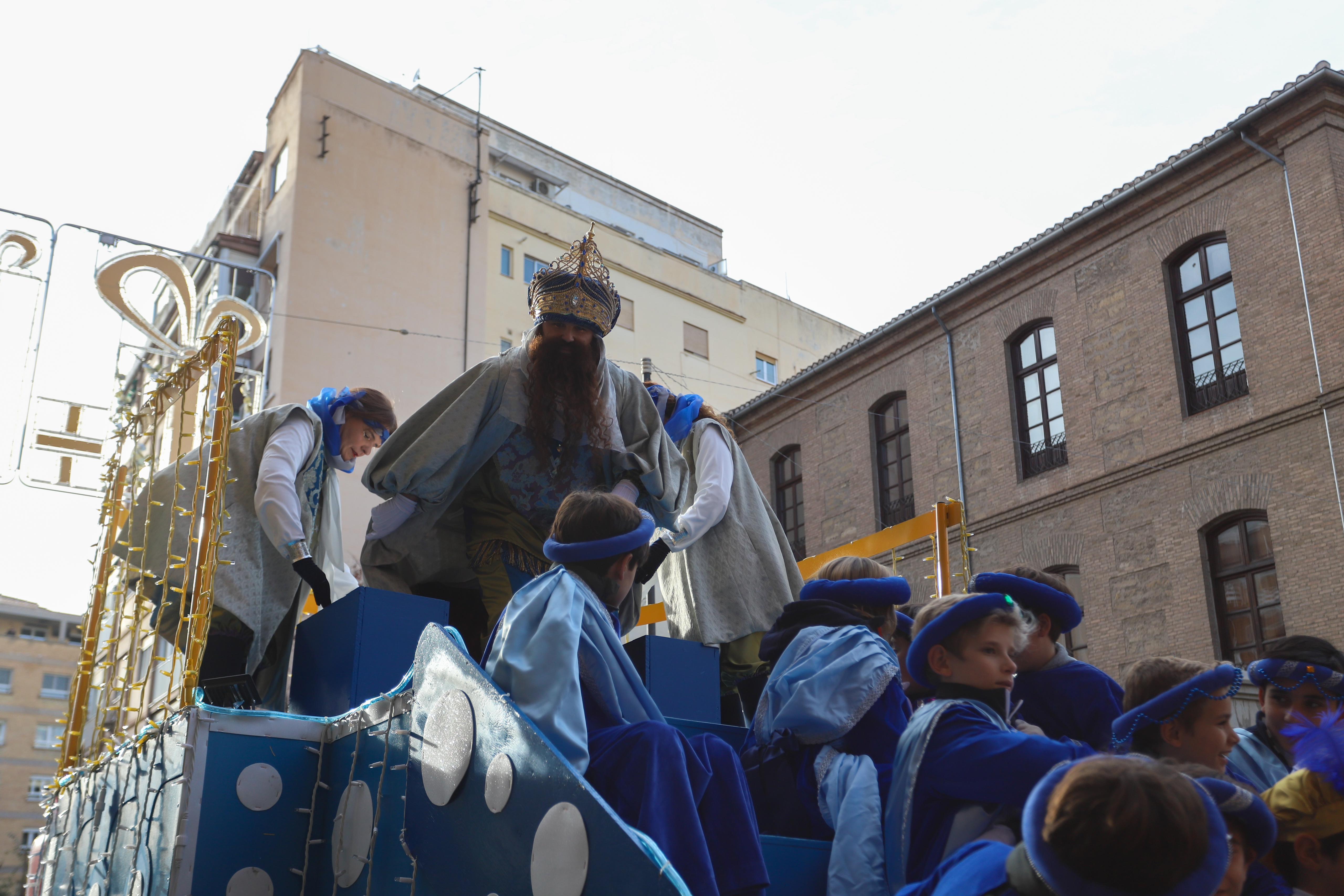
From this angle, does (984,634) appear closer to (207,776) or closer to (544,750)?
(544,750)

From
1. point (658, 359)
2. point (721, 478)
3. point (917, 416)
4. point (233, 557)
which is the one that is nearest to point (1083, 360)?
point (917, 416)

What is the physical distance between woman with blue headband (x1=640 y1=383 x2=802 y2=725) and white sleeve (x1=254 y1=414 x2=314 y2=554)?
143 cm

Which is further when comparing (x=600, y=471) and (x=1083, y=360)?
(x=1083, y=360)

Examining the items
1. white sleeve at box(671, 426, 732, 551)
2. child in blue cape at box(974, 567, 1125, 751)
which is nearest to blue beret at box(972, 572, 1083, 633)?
child in blue cape at box(974, 567, 1125, 751)

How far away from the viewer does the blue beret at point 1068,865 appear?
1.72m

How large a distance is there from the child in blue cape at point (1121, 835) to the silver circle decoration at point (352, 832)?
1.99 m

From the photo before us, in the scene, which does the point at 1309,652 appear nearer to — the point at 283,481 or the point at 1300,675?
the point at 1300,675

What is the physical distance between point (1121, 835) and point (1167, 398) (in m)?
17.3

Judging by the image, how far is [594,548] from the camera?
314cm

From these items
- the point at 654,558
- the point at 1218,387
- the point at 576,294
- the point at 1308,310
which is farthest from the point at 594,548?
→ the point at 1218,387

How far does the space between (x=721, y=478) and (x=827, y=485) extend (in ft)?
62.7

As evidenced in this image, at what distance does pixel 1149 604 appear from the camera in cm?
1739

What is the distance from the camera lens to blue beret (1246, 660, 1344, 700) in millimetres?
3605

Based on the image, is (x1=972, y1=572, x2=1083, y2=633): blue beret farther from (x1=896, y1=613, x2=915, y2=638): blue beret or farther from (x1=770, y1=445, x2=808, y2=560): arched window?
(x1=770, y1=445, x2=808, y2=560): arched window
